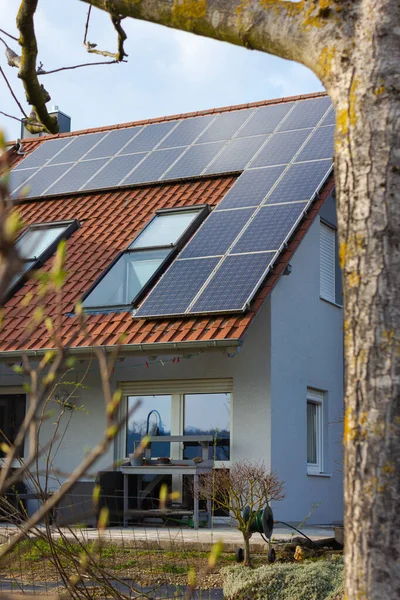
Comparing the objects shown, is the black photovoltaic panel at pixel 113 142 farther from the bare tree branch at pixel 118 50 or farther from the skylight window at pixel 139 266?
the bare tree branch at pixel 118 50

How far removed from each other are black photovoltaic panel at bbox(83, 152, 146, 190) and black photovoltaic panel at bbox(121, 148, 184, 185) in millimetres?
186

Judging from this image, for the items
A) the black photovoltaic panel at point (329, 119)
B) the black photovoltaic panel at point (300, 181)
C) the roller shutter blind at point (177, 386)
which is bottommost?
the roller shutter blind at point (177, 386)

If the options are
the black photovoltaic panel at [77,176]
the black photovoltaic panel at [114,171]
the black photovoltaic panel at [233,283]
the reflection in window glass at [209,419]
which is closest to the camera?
the black photovoltaic panel at [233,283]

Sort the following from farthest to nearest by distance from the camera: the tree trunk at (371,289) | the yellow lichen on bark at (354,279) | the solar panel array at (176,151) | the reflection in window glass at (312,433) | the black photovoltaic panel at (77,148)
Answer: the black photovoltaic panel at (77,148), the solar panel array at (176,151), the reflection in window glass at (312,433), the yellow lichen on bark at (354,279), the tree trunk at (371,289)

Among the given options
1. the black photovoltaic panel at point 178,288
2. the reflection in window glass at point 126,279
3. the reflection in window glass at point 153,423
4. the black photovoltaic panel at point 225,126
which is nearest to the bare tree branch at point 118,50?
the black photovoltaic panel at point 178,288

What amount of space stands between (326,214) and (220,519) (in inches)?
197

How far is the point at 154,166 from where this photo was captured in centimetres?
1467

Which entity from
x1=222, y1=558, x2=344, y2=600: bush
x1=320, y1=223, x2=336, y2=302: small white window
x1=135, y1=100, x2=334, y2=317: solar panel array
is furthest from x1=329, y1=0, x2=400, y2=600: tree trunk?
x1=320, y1=223, x2=336, y2=302: small white window

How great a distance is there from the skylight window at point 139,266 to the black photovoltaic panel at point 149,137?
11.3ft

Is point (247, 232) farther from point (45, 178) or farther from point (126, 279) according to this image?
point (45, 178)

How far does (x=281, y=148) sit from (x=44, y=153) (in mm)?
5911

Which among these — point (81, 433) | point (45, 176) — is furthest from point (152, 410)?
point (45, 176)

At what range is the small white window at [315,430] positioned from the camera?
41.0 feet

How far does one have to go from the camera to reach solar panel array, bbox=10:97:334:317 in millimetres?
10711
